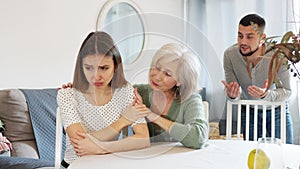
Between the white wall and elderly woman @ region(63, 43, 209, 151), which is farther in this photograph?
the white wall

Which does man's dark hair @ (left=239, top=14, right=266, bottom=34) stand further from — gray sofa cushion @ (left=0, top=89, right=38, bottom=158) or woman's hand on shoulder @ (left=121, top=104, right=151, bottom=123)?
gray sofa cushion @ (left=0, top=89, right=38, bottom=158)

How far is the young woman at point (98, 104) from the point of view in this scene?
5.35 feet

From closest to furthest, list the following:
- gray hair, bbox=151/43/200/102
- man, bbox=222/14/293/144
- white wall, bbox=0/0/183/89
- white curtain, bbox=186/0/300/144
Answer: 1. gray hair, bbox=151/43/200/102
2. man, bbox=222/14/293/144
3. white wall, bbox=0/0/183/89
4. white curtain, bbox=186/0/300/144

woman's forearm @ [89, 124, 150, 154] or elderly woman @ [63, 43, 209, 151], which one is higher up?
elderly woman @ [63, 43, 209, 151]

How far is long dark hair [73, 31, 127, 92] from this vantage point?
1634 millimetres

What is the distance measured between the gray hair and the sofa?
1.37 meters

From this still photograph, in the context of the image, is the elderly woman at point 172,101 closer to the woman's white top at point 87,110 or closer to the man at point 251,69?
the woman's white top at point 87,110

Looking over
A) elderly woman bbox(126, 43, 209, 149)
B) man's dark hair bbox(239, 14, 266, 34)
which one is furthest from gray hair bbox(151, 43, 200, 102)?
man's dark hair bbox(239, 14, 266, 34)

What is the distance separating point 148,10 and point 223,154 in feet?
8.86

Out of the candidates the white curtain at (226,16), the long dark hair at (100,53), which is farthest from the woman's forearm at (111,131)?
the white curtain at (226,16)

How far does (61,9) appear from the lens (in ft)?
11.3

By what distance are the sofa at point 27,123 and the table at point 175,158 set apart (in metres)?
1.21

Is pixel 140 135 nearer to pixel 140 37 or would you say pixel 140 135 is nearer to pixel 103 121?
pixel 103 121

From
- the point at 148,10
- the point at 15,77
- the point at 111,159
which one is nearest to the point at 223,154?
the point at 111,159
